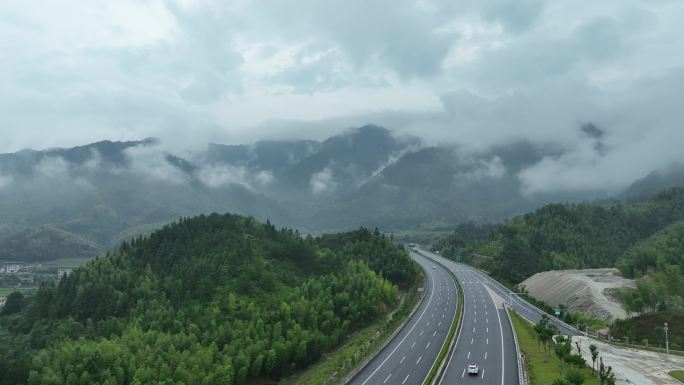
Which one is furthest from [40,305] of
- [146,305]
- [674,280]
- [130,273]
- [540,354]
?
[674,280]

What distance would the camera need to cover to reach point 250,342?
227 ft

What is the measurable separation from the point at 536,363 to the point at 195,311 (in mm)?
50387

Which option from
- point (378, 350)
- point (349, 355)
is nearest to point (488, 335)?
point (378, 350)

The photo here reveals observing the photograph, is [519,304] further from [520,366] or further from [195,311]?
[195,311]

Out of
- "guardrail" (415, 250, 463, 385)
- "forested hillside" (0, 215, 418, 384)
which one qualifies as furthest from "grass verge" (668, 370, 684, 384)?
"forested hillside" (0, 215, 418, 384)

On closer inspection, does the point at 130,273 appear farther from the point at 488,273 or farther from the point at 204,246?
the point at 488,273

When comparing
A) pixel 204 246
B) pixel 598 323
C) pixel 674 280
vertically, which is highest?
pixel 204 246

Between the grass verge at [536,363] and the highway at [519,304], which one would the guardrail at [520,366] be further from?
the highway at [519,304]

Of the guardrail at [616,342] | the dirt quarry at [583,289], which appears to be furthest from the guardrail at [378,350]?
the dirt quarry at [583,289]

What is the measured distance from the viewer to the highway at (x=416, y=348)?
200 ft

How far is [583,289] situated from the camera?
373ft

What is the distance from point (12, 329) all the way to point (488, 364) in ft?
284

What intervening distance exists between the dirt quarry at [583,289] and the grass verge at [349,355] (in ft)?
127

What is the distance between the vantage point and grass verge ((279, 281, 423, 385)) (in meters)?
62.8
